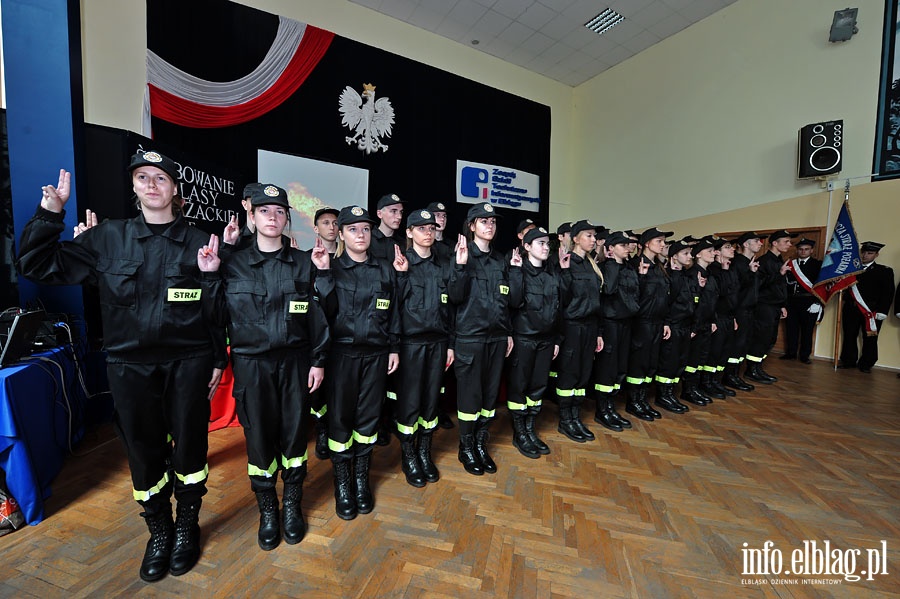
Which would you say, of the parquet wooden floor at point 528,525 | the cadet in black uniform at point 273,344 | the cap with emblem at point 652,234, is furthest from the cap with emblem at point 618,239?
the cadet in black uniform at point 273,344

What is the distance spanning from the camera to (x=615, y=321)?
3.40 metres

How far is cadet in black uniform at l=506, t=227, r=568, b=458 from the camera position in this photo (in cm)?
278

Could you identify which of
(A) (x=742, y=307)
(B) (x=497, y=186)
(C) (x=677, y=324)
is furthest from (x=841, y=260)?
(B) (x=497, y=186)

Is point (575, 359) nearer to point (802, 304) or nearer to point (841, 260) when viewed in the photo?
point (841, 260)

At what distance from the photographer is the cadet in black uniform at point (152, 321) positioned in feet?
5.20

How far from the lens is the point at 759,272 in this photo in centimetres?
486

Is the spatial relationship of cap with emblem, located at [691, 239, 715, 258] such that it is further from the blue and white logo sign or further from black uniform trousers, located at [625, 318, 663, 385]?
the blue and white logo sign

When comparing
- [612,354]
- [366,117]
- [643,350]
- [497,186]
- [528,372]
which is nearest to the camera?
[528,372]

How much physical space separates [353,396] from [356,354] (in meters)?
0.24

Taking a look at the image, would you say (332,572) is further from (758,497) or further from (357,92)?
(357,92)

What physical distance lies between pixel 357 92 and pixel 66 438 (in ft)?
18.6

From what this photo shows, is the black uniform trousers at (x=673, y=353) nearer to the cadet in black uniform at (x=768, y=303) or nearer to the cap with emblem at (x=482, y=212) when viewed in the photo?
the cadet in black uniform at (x=768, y=303)

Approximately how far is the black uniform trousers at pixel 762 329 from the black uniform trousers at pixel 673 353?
5.78 ft

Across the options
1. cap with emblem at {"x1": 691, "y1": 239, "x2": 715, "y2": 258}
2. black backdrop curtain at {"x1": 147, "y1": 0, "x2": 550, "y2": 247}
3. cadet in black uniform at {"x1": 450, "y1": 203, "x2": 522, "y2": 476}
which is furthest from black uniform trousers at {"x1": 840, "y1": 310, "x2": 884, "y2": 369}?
cadet in black uniform at {"x1": 450, "y1": 203, "x2": 522, "y2": 476}
